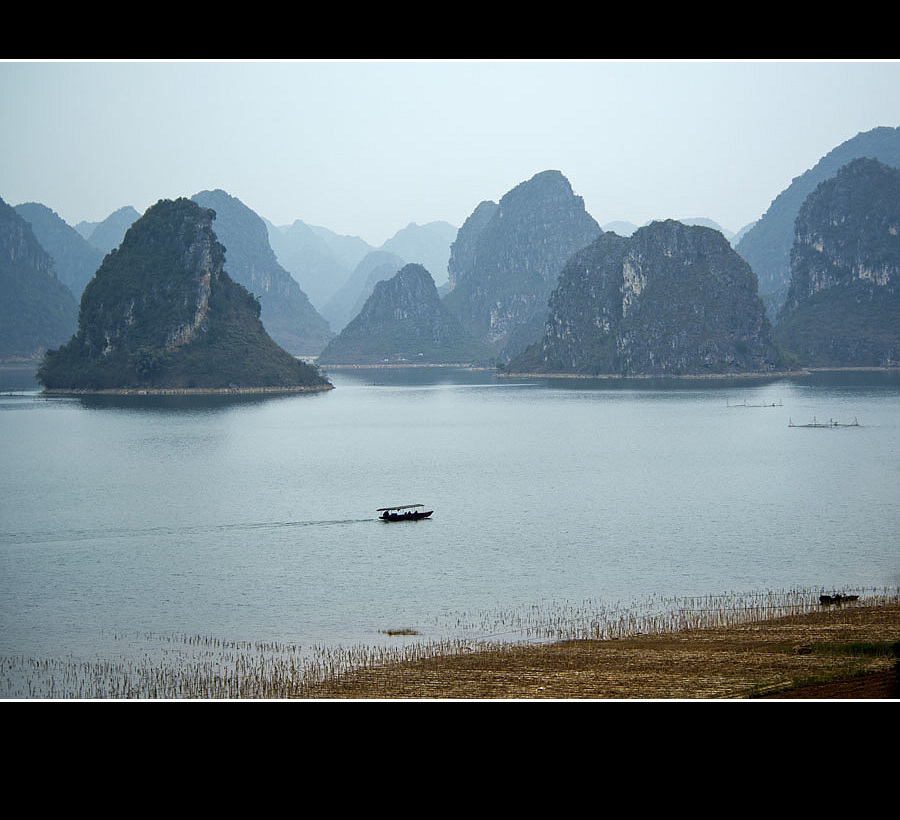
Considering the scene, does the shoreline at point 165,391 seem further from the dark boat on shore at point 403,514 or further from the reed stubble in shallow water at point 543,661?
the reed stubble in shallow water at point 543,661

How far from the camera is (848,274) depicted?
147 m

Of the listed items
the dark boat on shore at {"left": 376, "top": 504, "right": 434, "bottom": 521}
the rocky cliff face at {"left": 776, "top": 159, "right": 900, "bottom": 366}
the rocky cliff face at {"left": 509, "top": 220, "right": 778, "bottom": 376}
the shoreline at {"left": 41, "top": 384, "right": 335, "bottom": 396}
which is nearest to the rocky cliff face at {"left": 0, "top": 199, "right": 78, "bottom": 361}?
the shoreline at {"left": 41, "top": 384, "right": 335, "bottom": 396}

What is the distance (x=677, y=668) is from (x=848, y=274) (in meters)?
148

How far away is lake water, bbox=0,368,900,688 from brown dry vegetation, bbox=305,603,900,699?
2.95 metres

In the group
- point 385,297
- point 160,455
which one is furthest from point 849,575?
point 385,297

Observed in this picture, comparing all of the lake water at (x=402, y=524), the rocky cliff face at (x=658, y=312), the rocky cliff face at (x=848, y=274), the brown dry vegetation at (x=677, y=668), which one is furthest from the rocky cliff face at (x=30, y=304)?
the rocky cliff face at (x=848, y=274)

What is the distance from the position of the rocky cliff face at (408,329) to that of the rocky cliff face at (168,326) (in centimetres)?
8120

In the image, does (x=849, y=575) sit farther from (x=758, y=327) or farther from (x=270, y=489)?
(x=758, y=327)

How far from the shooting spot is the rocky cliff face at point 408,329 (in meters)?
186

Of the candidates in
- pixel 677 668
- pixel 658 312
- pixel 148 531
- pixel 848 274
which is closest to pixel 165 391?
pixel 658 312

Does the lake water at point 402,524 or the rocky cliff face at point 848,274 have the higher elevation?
the rocky cliff face at point 848,274

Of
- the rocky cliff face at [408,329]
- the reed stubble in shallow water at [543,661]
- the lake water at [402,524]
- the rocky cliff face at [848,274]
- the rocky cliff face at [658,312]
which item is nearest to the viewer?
the reed stubble in shallow water at [543,661]

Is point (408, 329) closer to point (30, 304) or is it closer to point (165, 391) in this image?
point (30, 304)
